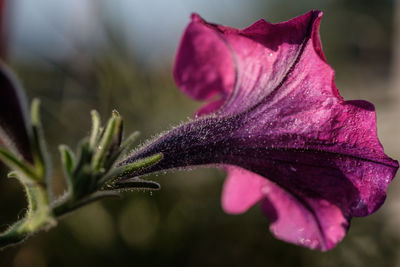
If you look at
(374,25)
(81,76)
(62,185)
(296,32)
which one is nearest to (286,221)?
(296,32)

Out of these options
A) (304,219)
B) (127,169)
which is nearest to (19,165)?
(127,169)

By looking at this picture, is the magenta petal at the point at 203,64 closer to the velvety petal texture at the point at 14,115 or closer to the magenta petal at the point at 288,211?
the magenta petal at the point at 288,211

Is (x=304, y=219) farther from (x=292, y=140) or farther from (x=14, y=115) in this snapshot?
(x=14, y=115)

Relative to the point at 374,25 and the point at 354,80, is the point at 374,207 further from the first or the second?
the point at 374,25

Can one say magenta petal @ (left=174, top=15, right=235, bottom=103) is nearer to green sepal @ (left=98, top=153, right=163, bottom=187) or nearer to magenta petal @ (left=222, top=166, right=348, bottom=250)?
magenta petal @ (left=222, top=166, right=348, bottom=250)

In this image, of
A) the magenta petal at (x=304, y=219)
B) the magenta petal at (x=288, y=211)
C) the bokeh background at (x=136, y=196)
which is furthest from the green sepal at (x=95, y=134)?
the bokeh background at (x=136, y=196)

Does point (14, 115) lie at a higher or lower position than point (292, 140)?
higher

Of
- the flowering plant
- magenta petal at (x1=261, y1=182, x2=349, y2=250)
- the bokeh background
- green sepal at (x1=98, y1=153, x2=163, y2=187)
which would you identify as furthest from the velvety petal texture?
the bokeh background
